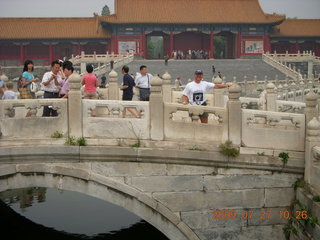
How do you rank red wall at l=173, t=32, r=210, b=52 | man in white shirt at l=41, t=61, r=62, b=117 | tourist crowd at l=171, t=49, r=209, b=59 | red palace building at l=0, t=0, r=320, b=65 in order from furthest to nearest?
1. red wall at l=173, t=32, r=210, b=52
2. tourist crowd at l=171, t=49, r=209, b=59
3. red palace building at l=0, t=0, r=320, b=65
4. man in white shirt at l=41, t=61, r=62, b=117

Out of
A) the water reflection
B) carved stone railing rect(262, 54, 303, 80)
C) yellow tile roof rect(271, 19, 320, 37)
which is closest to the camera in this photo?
the water reflection

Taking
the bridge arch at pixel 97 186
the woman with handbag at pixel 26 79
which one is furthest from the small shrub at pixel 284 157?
the woman with handbag at pixel 26 79

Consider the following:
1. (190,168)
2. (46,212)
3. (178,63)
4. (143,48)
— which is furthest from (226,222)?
(143,48)

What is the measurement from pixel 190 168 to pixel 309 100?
1.99 meters

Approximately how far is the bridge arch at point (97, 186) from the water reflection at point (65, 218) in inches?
158

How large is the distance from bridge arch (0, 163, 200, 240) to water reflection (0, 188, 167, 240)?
13.1 feet

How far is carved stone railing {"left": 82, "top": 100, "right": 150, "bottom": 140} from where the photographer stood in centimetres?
760

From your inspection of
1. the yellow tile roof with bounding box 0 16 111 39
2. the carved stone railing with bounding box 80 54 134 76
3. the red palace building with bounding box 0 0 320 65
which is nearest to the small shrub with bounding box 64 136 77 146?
the carved stone railing with bounding box 80 54 134 76

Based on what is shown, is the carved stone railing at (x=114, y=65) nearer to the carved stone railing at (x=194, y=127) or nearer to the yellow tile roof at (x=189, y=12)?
the yellow tile roof at (x=189, y=12)

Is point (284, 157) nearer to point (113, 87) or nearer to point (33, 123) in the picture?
point (33, 123)

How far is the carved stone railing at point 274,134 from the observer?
7.55m

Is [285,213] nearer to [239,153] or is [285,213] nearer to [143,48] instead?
[239,153]

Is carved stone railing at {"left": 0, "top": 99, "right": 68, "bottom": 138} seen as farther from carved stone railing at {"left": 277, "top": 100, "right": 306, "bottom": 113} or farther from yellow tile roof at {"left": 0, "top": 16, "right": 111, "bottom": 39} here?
yellow tile roof at {"left": 0, "top": 16, "right": 111, "bottom": 39}

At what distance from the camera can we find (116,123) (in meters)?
7.63
